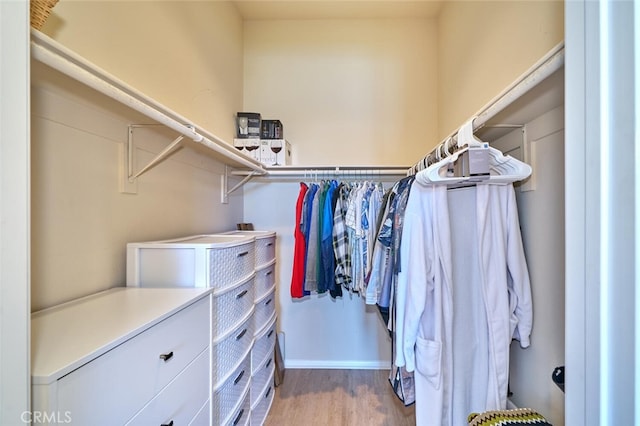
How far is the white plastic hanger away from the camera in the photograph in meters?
0.98

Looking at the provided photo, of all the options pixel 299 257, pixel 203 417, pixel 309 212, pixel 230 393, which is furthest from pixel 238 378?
pixel 309 212

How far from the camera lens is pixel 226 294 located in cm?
118

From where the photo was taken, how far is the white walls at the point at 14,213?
17.0 inches

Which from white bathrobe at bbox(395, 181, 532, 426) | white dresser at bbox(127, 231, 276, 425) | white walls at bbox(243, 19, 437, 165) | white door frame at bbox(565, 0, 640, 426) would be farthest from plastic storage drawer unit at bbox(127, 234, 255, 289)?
white walls at bbox(243, 19, 437, 165)

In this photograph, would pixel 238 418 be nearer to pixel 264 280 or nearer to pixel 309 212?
pixel 264 280

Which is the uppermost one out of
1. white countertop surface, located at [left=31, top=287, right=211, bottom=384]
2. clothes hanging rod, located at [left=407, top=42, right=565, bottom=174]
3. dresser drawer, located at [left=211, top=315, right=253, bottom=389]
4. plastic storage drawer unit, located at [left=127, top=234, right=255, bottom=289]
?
clothes hanging rod, located at [left=407, top=42, right=565, bottom=174]

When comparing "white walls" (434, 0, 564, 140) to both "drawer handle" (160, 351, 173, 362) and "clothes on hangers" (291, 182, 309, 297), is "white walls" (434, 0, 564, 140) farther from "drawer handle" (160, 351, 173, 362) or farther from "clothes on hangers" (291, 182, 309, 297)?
"drawer handle" (160, 351, 173, 362)

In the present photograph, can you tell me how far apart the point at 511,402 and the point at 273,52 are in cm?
305

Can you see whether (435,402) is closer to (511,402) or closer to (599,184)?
(511,402)

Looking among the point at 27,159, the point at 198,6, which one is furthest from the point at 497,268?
the point at 198,6

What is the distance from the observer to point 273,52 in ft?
7.95

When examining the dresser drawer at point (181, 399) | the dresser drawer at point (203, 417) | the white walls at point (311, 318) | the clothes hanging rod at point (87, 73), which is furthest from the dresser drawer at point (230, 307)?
the white walls at point (311, 318)

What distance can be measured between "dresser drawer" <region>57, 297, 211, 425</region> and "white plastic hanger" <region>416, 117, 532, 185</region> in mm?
1059

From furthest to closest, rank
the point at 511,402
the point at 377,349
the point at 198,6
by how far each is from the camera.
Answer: the point at 377,349, the point at 198,6, the point at 511,402
